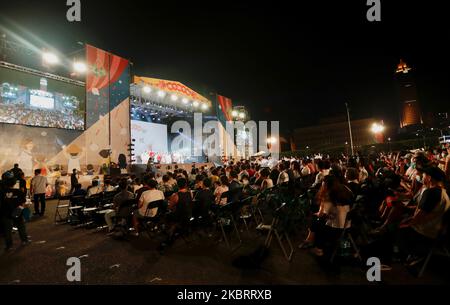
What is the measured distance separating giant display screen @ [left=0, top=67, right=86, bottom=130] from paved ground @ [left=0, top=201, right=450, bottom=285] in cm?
976

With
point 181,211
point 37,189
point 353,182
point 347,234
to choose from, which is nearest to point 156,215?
point 181,211

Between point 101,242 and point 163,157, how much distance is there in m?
15.7

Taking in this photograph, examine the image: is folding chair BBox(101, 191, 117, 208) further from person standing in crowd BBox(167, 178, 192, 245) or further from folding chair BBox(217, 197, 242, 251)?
folding chair BBox(217, 197, 242, 251)

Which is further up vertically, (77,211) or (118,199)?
(118,199)

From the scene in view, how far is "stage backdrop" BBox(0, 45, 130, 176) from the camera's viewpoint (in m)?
12.1

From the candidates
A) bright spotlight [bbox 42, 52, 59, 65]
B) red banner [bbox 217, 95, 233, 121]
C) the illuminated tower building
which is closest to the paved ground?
bright spotlight [bbox 42, 52, 59, 65]

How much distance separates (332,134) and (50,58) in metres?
49.7

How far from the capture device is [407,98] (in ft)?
167

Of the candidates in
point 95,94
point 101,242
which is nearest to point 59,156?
point 95,94

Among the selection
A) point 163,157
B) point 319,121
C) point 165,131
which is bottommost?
point 163,157

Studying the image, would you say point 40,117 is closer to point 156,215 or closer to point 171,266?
point 156,215

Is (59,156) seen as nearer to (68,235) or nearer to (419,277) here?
(68,235)

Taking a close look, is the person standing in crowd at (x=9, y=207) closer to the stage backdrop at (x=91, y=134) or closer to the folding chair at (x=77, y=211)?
the folding chair at (x=77, y=211)
